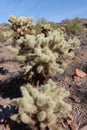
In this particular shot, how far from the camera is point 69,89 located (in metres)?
10.4

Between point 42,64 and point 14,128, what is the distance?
7.39 ft

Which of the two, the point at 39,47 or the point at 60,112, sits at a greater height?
the point at 39,47

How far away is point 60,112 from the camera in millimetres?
7531

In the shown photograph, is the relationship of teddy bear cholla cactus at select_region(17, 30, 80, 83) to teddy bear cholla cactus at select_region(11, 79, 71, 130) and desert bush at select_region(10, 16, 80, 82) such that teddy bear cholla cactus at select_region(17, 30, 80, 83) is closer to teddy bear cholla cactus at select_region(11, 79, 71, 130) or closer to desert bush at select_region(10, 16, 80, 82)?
desert bush at select_region(10, 16, 80, 82)

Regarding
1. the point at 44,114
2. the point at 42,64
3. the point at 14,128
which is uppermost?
the point at 42,64

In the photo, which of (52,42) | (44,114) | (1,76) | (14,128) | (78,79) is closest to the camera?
(44,114)

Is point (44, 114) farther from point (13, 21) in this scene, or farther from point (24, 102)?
point (13, 21)

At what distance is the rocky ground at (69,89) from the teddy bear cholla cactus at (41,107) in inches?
31.9

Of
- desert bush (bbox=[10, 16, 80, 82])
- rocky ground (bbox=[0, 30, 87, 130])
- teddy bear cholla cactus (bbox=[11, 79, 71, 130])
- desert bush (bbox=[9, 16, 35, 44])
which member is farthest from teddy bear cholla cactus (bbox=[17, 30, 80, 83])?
desert bush (bbox=[9, 16, 35, 44])

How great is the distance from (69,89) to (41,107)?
3.28m

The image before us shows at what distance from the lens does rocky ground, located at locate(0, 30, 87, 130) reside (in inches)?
327

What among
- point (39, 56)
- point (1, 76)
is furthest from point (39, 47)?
point (1, 76)

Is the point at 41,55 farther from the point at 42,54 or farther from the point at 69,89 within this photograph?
the point at 69,89

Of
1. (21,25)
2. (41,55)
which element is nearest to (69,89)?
(41,55)
